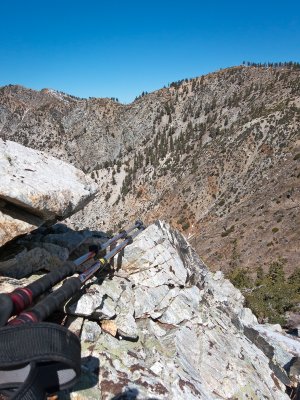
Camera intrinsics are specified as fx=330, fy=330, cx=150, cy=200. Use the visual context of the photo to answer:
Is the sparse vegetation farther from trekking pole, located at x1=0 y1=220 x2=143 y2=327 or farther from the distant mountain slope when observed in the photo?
trekking pole, located at x1=0 y1=220 x2=143 y2=327

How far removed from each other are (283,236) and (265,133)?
40802mm

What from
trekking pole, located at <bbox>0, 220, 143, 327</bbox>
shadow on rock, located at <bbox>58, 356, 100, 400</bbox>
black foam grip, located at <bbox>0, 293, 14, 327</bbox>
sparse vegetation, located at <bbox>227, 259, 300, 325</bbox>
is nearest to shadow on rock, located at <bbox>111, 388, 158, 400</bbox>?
shadow on rock, located at <bbox>58, 356, 100, 400</bbox>

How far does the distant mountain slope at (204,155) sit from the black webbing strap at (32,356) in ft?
73.4

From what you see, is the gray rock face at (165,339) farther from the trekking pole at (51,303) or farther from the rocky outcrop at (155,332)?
the trekking pole at (51,303)

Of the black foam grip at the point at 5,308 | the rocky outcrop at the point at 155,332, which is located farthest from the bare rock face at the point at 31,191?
the black foam grip at the point at 5,308

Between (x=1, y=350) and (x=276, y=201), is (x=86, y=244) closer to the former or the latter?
(x=1, y=350)

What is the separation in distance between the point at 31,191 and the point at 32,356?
5.99m

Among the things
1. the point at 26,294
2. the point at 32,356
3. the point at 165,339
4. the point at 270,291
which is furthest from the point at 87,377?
the point at 270,291

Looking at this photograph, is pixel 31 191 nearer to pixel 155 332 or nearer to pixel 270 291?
pixel 155 332

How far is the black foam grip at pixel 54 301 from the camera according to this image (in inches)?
230

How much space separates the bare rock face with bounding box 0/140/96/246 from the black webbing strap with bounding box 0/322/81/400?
5.23 meters

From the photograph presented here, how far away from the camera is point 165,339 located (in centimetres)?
936

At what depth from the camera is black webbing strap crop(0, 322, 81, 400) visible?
3985 mm

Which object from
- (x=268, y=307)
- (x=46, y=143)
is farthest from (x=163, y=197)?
(x=46, y=143)
